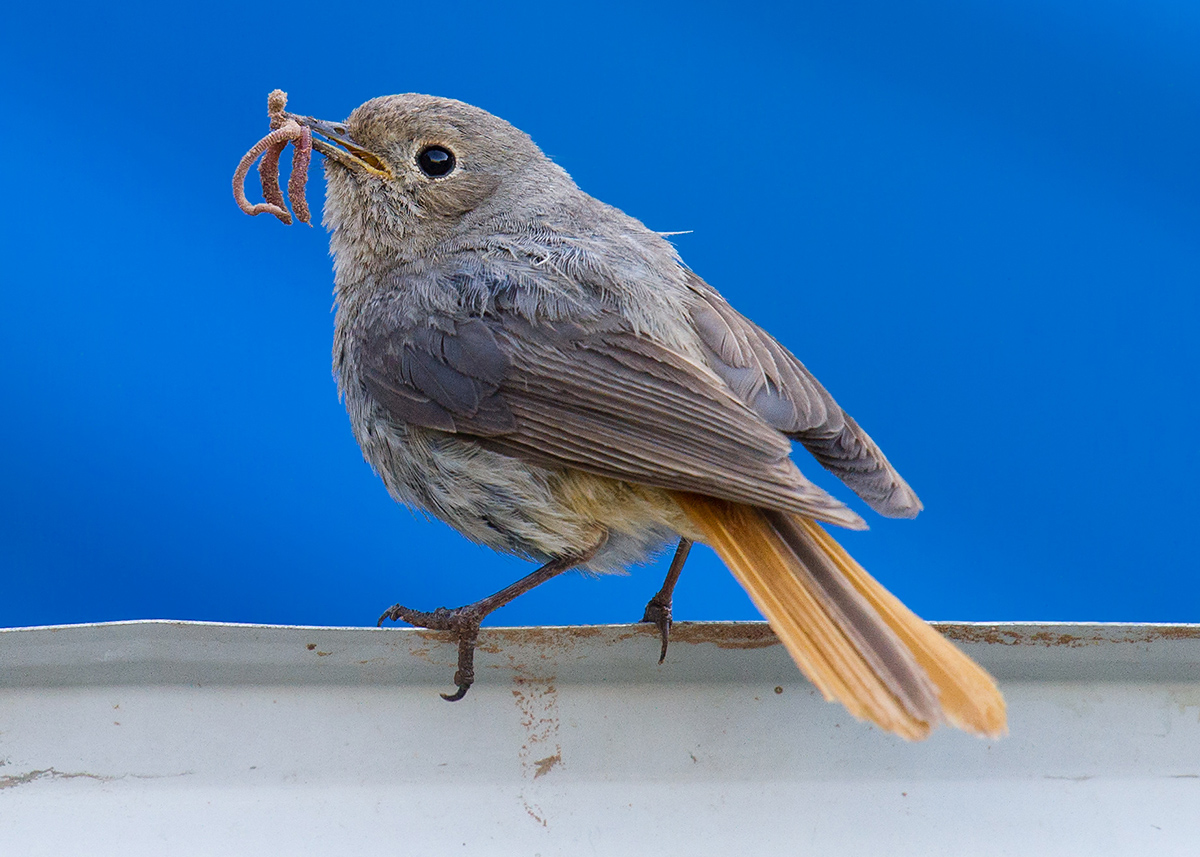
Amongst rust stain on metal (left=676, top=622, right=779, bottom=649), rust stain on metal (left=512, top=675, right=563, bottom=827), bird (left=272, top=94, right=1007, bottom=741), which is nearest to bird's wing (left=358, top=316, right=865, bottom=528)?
bird (left=272, top=94, right=1007, bottom=741)

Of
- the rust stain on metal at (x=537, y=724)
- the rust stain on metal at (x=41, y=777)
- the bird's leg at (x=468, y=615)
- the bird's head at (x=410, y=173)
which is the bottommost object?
the rust stain on metal at (x=41, y=777)

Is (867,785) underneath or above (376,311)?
underneath

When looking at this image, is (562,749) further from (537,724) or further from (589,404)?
(589,404)

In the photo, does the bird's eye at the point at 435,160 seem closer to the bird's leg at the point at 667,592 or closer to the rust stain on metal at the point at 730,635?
the bird's leg at the point at 667,592

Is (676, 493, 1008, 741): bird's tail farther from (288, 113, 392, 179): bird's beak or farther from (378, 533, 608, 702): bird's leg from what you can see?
(288, 113, 392, 179): bird's beak

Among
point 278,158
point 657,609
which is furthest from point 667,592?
point 278,158

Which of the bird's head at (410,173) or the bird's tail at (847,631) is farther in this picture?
the bird's head at (410,173)

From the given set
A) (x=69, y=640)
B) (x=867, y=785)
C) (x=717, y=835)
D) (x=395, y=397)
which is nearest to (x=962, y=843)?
(x=867, y=785)

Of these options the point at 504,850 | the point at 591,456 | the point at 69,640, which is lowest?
the point at 504,850

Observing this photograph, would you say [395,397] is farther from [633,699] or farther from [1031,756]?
[1031,756]

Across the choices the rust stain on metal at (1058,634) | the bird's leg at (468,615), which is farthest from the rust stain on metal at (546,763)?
the rust stain on metal at (1058,634)
